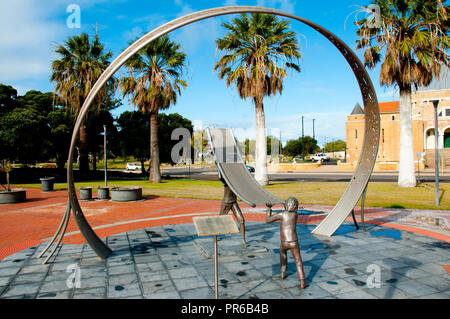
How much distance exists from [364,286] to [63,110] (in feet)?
116

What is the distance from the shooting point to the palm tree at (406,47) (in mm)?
17484

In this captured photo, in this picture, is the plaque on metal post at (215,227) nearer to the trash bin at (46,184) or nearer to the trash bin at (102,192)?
the trash bin at (102,192)

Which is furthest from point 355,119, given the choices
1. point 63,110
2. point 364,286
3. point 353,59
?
point 364,286

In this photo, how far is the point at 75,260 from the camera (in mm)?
6754

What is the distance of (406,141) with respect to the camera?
63.0ft

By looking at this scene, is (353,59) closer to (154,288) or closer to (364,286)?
(364,286)

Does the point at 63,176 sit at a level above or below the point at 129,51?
below

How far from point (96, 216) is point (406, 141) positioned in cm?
1810

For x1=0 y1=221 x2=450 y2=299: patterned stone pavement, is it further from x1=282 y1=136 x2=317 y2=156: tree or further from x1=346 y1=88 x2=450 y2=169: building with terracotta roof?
x1=282 y1=136 x2=317 y2=156: tree

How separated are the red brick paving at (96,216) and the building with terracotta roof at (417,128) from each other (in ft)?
119

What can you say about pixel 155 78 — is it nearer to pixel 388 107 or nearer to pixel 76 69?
pixel 76 69

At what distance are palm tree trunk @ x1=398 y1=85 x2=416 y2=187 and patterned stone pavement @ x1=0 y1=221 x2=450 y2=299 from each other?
12.6 m

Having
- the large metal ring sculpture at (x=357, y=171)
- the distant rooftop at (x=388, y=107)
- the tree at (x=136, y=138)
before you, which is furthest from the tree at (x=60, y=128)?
the distant rooftop at (x=388, y=107)
